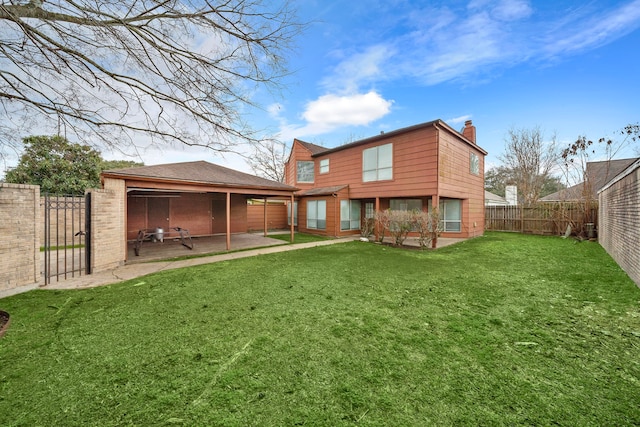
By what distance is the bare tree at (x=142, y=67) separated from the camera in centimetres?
349

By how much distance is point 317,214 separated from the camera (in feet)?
47.2

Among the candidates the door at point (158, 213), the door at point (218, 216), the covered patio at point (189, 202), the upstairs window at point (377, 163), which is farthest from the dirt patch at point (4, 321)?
the upstairs window at point (377, 163)

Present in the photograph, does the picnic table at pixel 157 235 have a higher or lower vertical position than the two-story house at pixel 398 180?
lower

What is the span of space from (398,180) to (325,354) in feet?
32.1

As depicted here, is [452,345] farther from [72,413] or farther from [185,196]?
[185,196]

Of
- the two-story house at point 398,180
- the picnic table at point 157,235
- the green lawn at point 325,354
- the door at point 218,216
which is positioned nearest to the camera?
the green lawn at point 325,354

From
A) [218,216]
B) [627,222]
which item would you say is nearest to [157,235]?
[218,216]

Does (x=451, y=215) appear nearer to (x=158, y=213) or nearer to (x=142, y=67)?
(x=142, y=67)

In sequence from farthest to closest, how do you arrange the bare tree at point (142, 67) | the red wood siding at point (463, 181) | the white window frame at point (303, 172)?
the white window frame at point (303, 172), the red wood siding at point (463, 181), the bare tree at point (142, 67)

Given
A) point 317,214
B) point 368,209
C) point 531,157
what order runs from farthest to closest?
point 531,157, point 317,214, point 368,209

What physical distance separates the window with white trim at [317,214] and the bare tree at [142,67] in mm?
9487

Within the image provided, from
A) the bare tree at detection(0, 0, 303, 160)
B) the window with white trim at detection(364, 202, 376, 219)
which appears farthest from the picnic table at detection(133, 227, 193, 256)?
the window with white trim at detection(364, 202, 376, 219)

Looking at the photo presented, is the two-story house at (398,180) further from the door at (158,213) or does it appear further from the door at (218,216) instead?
the door at (158,213)

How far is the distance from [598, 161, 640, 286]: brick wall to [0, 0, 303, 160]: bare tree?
754 centimetres
